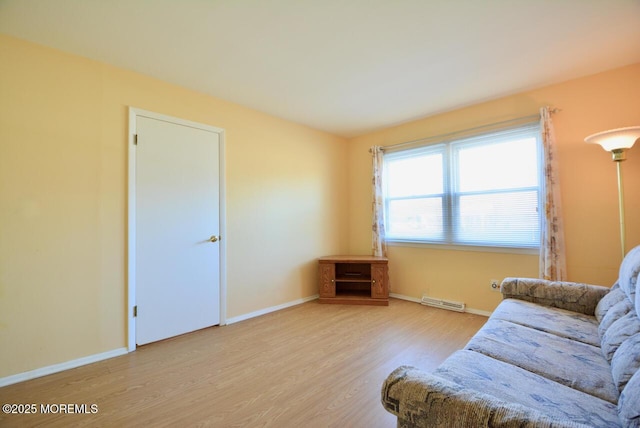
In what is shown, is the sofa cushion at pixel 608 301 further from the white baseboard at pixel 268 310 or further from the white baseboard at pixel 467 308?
the white baseboard at pixel 268 310

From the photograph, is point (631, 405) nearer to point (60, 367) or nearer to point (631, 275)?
point (631, 275)

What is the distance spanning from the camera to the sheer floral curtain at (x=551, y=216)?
261 cm

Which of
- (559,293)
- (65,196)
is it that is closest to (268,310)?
(65,196)

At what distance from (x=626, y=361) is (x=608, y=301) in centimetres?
90

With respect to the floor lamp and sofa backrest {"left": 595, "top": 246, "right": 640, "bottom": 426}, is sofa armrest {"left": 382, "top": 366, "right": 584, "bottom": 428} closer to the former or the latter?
sofa backrest {"left": 595, "top": 246, "right": 640, "bottom": 426}

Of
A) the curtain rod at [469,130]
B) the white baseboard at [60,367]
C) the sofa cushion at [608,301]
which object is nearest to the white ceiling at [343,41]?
the curtain rod at [469,130]

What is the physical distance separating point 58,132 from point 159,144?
Result: 0.70 metres

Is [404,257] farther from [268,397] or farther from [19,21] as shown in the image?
[19,21]

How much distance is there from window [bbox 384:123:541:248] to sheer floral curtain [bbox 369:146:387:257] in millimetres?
130

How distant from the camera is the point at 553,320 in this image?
178 cm

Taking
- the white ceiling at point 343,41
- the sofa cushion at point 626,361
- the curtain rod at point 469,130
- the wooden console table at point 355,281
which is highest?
the white ceiling at point 343,41

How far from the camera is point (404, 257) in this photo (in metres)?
3.87

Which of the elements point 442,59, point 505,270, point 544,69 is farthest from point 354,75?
point 505,270

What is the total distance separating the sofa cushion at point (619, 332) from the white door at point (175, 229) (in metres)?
3.07
